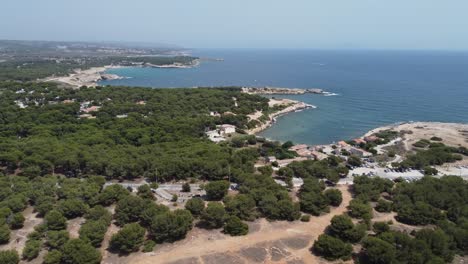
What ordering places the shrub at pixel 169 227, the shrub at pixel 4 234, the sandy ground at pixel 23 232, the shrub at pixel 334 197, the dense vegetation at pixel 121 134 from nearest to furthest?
1. the shrub at pixel 4 234
2. the sandy ground at pixel 23 232
3. the shrub at pixel 169 227
4. the shrub at pixel 334 197
5. the dense vegetation at pixel 121 134

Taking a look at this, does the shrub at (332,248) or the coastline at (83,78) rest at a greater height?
the shrub at (332,248)

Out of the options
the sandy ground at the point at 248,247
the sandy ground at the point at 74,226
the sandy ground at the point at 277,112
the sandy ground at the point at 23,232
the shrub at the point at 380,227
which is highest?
the shrub at the point at 380,227

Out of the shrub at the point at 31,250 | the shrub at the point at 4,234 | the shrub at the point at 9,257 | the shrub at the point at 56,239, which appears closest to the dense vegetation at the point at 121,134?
the shrub at the point at 4,234

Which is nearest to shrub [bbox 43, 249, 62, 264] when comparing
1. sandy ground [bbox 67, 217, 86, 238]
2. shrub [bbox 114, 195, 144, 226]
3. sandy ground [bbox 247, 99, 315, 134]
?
sandy ground [bbox 67, 217, 86, 238]

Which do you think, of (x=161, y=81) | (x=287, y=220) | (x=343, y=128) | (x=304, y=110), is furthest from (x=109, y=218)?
(x=161, y=81)

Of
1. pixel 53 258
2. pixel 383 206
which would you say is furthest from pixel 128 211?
pixel 383 206

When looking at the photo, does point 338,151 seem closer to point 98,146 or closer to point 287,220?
point 287,220

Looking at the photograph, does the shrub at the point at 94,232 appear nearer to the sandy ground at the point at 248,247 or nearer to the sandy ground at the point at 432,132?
the sandy ground at the point at 248,247
